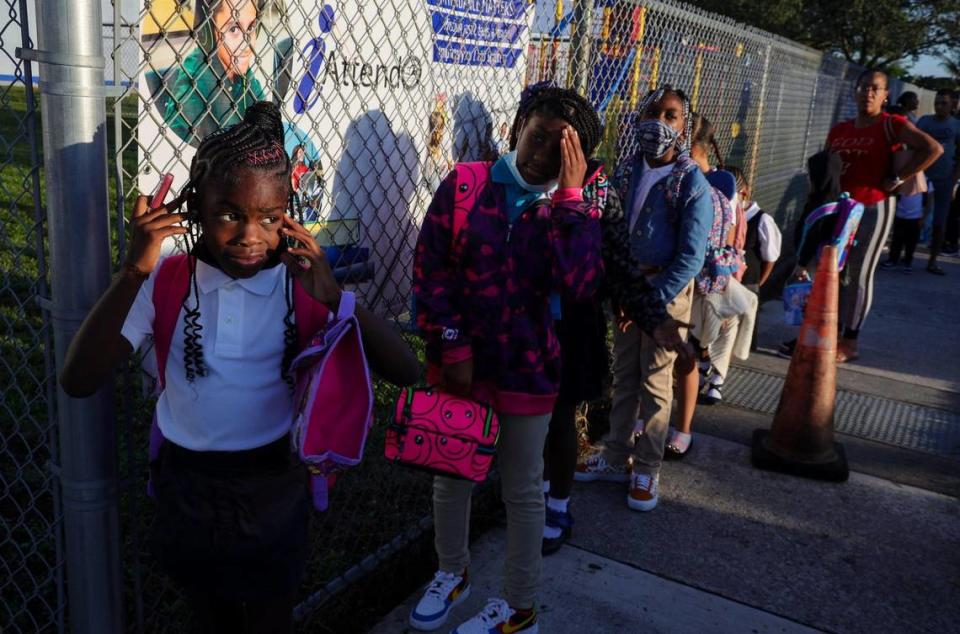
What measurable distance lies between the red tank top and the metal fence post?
591 centimetres

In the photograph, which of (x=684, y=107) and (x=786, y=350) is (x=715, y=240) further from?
(x=786, y=350)

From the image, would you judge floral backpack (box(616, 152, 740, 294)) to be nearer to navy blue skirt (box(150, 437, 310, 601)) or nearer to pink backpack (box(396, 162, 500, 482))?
pink backpack (box(396, 162, 500, 482))

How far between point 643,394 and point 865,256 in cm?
350

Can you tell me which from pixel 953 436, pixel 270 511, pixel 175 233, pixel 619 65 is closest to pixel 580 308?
pixel 270 511

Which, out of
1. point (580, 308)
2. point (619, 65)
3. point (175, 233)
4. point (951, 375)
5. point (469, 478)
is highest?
point (619, 65)

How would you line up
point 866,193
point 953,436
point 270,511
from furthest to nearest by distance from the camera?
point 866,193 < point 953,436 < point 270,511

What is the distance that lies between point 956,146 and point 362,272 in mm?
11016

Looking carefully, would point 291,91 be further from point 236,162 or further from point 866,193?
point 866,193

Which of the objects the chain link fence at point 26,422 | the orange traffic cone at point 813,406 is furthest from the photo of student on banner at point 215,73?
the orange traffic cone at point 813,406

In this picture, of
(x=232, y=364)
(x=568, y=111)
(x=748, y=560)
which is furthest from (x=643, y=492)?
(x=232, y=364)

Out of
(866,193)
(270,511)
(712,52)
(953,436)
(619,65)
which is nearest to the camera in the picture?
(270,511)

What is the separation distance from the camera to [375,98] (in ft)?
10.4

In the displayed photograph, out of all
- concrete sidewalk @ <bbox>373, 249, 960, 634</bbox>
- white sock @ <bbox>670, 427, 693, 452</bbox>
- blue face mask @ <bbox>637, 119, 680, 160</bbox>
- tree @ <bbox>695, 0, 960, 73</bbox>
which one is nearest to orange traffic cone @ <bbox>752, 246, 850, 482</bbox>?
concrete sidewalk @ <bbox>373, 249, 960, 634</bbox>

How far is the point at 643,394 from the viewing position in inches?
158
